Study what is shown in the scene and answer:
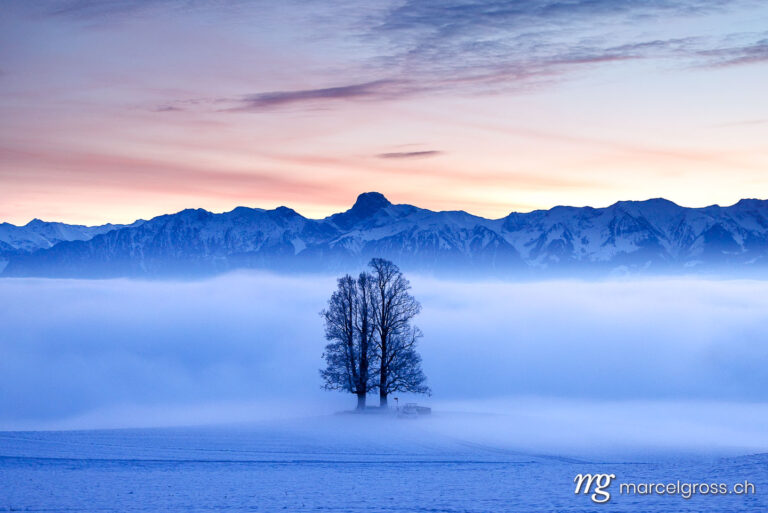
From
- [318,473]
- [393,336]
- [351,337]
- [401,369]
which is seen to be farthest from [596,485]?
[351,337]

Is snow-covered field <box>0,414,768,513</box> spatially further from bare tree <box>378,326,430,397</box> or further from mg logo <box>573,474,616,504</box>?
bare tree <box>378,326,430,397</box>

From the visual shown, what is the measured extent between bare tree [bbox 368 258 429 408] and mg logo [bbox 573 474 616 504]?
31.8 m

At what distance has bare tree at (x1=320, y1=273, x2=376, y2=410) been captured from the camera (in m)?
71.1

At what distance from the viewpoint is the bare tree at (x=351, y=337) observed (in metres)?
71.1

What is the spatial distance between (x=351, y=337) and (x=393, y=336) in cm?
335

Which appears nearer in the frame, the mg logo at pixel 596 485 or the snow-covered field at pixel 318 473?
the snow-covered field at pixel 318 473

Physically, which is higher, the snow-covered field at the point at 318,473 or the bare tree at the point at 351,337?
the bare tree at the point at 351,337

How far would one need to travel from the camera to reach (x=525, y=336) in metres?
176

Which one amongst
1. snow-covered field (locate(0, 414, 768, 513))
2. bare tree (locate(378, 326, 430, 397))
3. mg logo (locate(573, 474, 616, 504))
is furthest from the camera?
bare tree (locate(378, 326, 430, 397))

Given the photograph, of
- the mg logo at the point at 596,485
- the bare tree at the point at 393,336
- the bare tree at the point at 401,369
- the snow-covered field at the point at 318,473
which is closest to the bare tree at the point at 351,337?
the bare tree at the point at 393,336

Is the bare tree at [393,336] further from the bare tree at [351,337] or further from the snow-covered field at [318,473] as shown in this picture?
the snow-covered field at [318,473]

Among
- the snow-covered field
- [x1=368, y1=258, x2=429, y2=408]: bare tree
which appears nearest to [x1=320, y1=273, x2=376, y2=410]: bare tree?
[x1=368, y1=258, x2=429, y2=408]: bare tree

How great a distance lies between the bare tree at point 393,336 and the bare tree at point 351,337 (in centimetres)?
76

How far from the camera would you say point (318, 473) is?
4181cm
